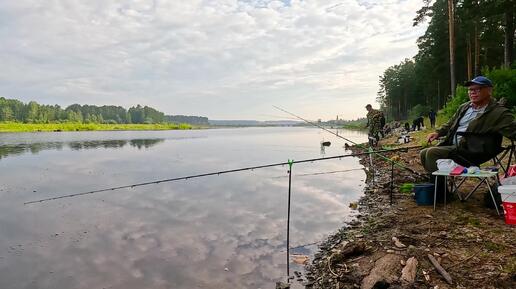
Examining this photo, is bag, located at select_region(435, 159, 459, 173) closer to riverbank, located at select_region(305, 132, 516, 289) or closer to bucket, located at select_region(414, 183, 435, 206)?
riverbank, located at select_region(305, 132, 516, 289)

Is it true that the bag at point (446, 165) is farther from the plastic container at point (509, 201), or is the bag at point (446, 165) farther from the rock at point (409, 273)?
the rock at point (409, 273)

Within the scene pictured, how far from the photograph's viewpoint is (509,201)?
4664mm

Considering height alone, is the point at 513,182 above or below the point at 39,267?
above

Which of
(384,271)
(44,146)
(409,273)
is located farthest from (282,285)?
(44,146)

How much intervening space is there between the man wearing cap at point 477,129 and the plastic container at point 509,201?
107 cm

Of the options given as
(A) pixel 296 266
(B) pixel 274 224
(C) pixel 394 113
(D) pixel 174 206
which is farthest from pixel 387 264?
(C) pixel 394 113

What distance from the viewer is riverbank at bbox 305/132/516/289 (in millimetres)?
3660

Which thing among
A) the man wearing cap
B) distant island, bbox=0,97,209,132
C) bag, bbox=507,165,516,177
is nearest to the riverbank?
bag, bbox=507,165,516,177

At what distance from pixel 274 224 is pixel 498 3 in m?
17.1

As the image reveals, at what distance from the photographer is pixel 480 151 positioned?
18.4 ft

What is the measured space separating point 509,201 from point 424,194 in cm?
195

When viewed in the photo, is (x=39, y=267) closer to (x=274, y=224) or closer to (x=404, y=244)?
(x=274, y=224)

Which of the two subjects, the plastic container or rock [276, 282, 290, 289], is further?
rock [276, 282, 290, 289]

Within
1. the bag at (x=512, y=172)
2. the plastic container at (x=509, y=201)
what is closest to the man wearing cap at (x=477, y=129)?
the bag at (x=512, y=172)
